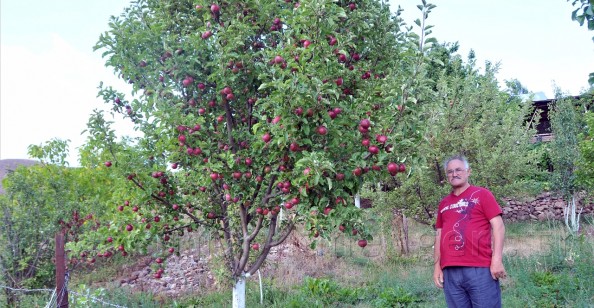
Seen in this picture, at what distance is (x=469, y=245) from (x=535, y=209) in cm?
1323

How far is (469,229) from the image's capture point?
11.2 feet

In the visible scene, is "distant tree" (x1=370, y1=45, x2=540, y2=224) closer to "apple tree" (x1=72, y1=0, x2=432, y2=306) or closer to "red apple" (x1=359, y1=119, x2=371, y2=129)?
"apple tree" (x1=72, y1=0, x2=432, y2=306)

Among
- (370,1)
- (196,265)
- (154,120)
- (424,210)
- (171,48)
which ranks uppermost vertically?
(370,1)

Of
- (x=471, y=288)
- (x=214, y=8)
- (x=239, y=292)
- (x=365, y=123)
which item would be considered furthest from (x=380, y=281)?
(x=214, y=8)

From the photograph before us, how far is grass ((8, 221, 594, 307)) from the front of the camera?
6.06 m

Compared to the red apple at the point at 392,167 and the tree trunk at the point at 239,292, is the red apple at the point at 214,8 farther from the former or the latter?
the tree trunk at the point at 239,292

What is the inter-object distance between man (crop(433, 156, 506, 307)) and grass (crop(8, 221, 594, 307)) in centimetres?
266

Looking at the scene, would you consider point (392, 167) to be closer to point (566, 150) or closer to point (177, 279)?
point (177, 279)

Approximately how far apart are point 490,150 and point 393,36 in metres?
4.97

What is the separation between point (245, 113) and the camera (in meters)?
4.04

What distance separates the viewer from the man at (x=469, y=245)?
3.32 m

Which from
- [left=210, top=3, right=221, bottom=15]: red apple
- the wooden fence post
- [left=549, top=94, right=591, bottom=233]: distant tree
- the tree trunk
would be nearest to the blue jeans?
the tree trunk

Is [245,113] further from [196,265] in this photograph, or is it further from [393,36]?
[196,265]

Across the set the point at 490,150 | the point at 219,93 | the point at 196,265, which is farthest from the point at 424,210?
the point at 219,93
